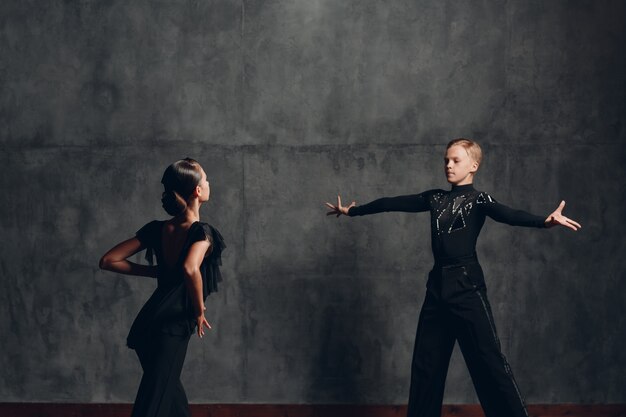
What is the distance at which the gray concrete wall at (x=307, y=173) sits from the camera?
471 centimetres

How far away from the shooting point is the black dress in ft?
11.5

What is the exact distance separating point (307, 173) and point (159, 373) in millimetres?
1691

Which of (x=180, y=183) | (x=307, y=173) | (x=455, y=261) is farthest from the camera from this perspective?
(x=307, y=173)

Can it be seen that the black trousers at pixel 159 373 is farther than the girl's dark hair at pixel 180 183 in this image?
No

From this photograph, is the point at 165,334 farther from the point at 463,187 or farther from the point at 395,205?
the point at 463,187

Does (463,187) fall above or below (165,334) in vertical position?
above

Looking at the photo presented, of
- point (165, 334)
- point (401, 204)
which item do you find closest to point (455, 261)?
point (401, 204)

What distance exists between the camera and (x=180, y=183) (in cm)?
366

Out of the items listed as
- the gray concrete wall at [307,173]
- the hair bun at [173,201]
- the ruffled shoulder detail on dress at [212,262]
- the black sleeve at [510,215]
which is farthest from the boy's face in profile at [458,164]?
the hair bun at [173,201]

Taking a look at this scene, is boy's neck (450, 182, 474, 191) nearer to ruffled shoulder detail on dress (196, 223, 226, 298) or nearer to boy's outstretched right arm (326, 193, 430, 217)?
boy's outstretched right arm (326, 193, 430, 217)

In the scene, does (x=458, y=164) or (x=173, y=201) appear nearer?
(x=173, y=201)

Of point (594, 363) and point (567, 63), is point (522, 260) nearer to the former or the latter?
point (594, 363)

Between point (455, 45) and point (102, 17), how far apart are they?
83.8 inches

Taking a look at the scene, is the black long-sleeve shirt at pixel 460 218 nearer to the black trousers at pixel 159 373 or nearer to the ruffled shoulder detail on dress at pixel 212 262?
the ruffled shoulder detail on dress at pixel 212 262
